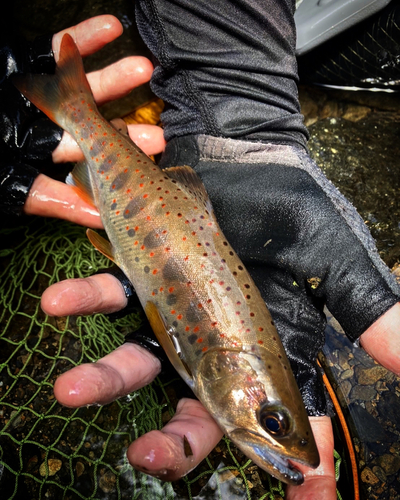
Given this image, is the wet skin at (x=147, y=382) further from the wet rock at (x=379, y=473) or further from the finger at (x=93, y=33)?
the finger at (x=93, y=33)

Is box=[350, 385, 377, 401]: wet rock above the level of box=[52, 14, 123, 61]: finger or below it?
below

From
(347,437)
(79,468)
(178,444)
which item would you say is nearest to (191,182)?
(178,444)

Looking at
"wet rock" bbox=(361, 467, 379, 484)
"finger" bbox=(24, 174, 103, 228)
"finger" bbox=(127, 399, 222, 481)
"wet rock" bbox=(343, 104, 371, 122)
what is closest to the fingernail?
"finger" bbox=(127, 399, 222, 481)

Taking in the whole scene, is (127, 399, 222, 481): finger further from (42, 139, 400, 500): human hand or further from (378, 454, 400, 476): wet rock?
(378, 454, 400, 476): wet rock

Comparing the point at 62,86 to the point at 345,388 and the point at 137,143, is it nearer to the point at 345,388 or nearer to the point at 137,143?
the point at 137,143

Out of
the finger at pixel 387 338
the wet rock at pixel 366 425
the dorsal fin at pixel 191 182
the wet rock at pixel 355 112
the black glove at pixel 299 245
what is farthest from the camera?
the wet rock at pixel 355 112

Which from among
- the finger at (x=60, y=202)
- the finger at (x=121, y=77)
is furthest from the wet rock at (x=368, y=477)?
the finger at (x=121, y=77)

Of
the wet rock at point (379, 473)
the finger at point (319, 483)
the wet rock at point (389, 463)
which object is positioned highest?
the finger at point (319, 483)
